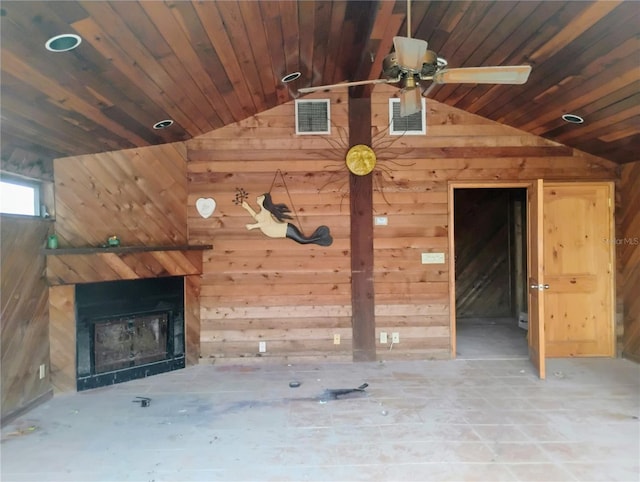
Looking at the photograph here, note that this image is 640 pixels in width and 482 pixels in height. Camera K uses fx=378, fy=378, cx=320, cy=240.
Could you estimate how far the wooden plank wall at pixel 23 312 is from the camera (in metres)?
2.96

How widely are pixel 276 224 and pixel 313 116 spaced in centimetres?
135

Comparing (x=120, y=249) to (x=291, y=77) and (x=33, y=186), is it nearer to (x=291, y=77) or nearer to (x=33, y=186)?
(x=33, y=186)

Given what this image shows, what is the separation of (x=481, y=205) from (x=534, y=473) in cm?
548

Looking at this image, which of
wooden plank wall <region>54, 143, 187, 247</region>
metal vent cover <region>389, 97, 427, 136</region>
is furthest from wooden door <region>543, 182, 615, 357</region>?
wooden plank wall <region>54, 143, 187, 247</region>

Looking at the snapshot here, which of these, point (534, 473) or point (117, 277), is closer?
point (534, 473)

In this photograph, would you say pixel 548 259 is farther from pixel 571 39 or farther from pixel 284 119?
pixel 284 119

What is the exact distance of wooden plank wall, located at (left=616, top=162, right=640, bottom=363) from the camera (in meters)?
4.28

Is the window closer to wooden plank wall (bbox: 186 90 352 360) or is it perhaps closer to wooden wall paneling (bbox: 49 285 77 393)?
wooden wall paneling (bbox: 49 285 77 393)

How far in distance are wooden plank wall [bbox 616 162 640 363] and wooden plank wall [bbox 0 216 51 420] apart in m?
6.11

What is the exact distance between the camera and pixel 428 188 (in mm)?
4504

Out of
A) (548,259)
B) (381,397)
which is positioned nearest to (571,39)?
(548,259)

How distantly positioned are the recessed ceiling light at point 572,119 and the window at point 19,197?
16.4 feet

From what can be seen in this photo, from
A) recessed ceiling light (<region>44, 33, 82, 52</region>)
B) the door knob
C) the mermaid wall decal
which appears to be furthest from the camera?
the mermaid wall decal

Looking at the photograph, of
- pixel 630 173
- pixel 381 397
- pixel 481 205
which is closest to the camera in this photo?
pixel 381 397
